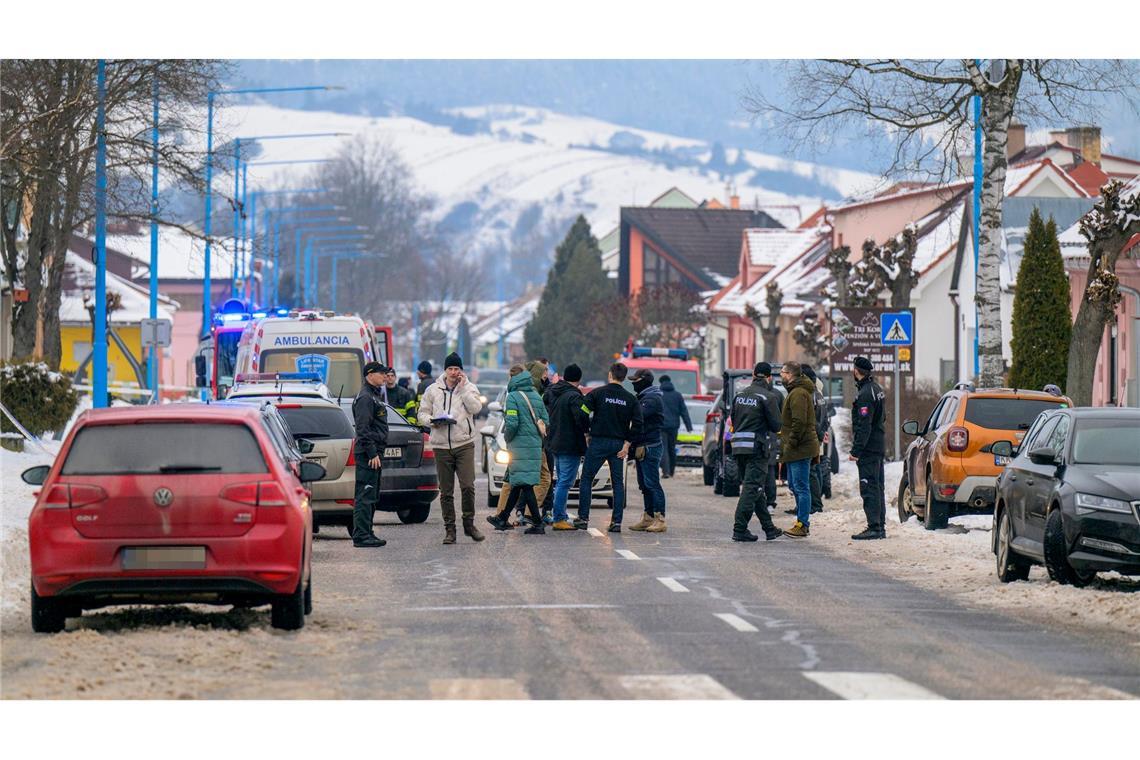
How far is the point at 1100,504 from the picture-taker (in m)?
15.0

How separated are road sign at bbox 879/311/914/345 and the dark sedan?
16.6 metres

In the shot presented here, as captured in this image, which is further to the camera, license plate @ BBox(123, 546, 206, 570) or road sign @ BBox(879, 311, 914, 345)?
road sign @ BBox(879, 311, 914, 345)

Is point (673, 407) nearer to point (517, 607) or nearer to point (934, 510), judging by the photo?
point (934, 510)

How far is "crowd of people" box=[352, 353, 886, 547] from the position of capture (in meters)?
20.2

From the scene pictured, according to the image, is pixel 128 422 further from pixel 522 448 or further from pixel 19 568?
pixel 522 448

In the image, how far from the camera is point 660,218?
10938 centimetres

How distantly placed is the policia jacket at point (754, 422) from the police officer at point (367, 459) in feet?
11.8

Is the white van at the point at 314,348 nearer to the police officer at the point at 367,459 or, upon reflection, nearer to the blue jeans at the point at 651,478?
the blue jeans at the point at 651,478

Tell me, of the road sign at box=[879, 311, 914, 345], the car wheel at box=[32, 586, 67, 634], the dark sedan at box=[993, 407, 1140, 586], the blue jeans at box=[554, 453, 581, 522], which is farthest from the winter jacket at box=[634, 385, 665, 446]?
the road sign at box=[879, 311, 914, 345]

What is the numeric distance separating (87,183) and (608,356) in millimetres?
57480

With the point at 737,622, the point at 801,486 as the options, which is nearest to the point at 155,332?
the point at 801,486

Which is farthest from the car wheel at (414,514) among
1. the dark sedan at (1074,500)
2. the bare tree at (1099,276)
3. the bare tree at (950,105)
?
the bare tree at (950,105)

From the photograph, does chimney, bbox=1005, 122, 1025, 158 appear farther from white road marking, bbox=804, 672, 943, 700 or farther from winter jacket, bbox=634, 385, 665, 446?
white road marking, bbox=804, 672, 943, 700

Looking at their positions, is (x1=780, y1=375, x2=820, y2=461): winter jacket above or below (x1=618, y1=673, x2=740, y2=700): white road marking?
above
